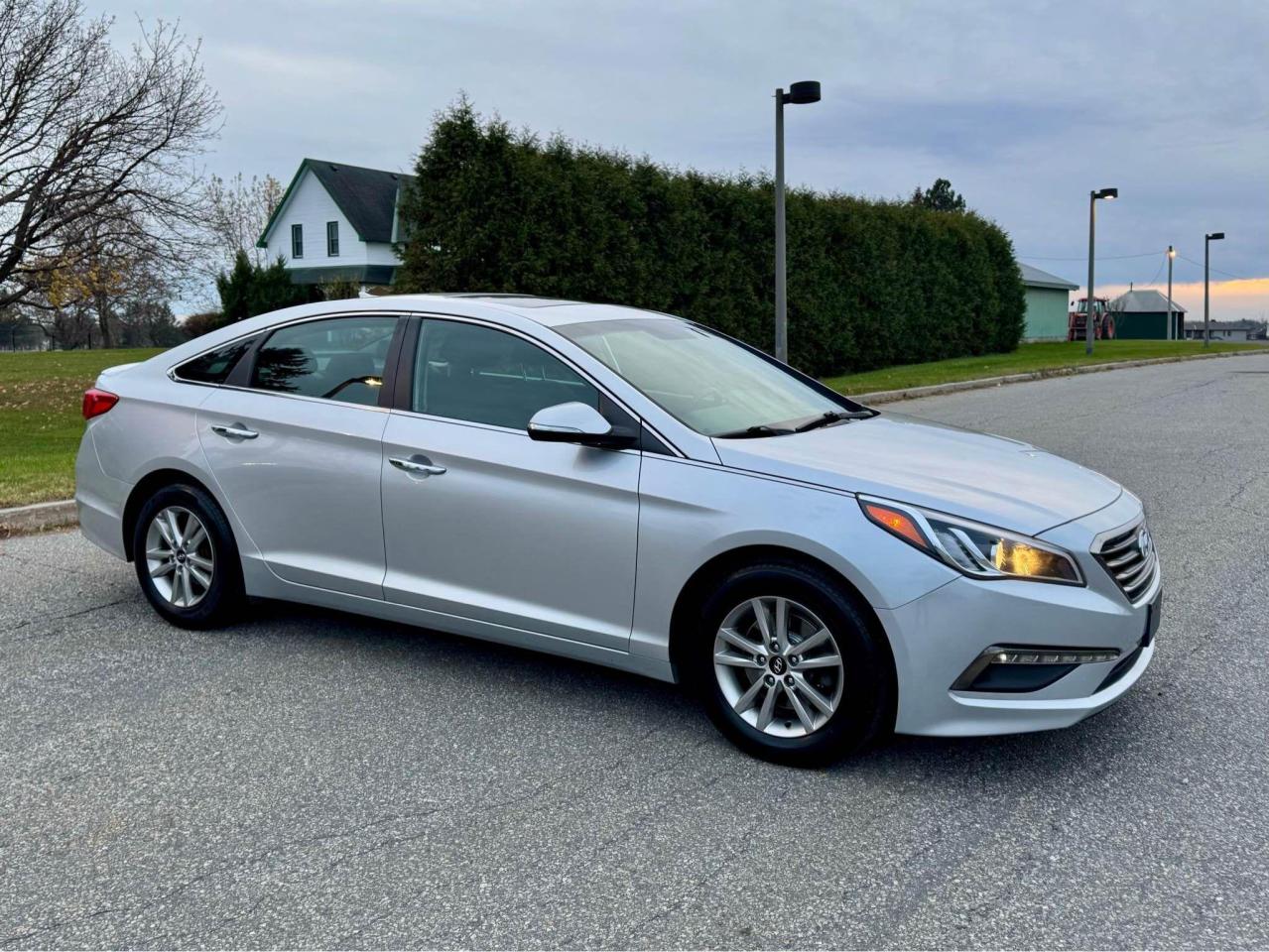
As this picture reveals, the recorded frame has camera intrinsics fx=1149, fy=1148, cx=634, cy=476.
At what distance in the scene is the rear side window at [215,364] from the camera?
5605 mm

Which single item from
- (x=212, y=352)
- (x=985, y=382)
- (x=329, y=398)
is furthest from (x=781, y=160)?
(x=329, y=398)

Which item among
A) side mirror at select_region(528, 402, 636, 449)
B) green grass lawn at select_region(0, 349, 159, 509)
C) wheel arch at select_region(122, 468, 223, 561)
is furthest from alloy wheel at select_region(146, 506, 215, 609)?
green grass lawn at select_region(0, 349, 159, 509)

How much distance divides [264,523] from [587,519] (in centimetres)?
177

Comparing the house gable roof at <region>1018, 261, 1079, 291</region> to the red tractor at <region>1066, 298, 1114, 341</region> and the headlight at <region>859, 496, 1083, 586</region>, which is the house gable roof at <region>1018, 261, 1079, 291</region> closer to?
the red tractor at <region>1066, 298, 1114, 341</region>

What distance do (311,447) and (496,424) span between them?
3.19 feet

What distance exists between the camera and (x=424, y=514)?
468 cm


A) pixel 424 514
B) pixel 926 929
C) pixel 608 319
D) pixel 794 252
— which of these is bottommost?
pixel 926 929

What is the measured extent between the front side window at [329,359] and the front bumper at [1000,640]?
2.58m

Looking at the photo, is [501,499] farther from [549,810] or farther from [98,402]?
[98,402]

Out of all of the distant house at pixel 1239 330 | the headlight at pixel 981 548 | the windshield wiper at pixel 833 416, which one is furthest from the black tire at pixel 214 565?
the distant house at pixel 1239 330

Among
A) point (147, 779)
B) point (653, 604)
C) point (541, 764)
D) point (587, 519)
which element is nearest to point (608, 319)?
point (587, 519)

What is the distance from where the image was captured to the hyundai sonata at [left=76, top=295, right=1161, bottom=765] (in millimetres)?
3693

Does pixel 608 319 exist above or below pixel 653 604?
above

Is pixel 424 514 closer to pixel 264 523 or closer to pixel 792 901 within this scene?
pixel 264 523
